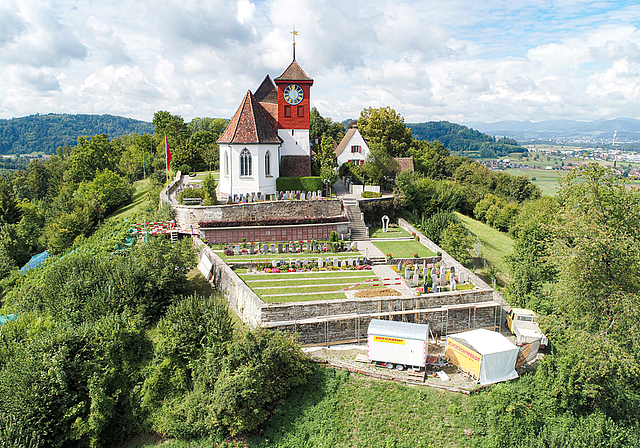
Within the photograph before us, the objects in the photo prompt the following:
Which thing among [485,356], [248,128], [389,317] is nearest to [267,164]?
[248,128]

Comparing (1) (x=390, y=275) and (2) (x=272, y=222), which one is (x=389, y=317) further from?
(2) (x=272, y=222)

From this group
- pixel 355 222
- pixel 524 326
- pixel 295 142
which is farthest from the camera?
pixel 295 142

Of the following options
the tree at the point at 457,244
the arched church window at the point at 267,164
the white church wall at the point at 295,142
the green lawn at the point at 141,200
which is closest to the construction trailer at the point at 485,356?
the tree at the point at 457,244

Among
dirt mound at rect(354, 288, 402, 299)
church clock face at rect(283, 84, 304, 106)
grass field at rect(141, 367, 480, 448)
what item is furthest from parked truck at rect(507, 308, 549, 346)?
church clock face at rect(283, 84, 304, 106)

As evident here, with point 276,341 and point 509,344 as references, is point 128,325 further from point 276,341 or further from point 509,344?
point 509,344

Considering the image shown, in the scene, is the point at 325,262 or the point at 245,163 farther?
the point at 245,163

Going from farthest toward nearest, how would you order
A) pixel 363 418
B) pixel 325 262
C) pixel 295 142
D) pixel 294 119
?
pixel 295 142
pixel 294 119
pixel 325 262
pixel 363 418

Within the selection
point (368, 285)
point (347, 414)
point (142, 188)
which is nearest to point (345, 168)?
point (368, 285)

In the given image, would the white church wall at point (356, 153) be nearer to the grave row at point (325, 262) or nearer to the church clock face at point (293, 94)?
the church clock face at point (293, 94)
